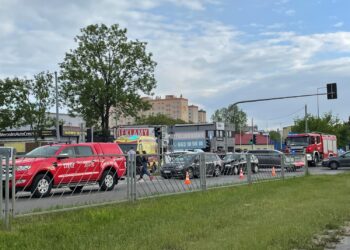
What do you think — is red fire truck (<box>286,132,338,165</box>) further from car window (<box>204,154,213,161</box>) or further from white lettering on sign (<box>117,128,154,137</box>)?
car window (<box>204,154,213,161</box>)

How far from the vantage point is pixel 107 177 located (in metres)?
11.6

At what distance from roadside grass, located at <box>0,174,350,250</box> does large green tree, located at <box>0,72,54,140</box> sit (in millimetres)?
37207

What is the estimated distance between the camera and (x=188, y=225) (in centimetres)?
874

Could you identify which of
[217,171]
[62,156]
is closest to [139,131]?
[217,171]

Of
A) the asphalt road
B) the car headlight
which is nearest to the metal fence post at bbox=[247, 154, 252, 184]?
the asphalt road

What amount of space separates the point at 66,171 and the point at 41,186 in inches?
43.7

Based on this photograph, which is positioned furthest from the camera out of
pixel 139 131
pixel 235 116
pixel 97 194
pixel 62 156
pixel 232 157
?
pixel 235 116

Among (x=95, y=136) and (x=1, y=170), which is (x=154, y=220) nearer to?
(x=1, y=170)

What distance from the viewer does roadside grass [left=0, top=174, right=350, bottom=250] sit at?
7250 mm

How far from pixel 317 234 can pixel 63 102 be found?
3846 cm

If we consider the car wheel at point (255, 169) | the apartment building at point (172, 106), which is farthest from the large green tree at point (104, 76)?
the apartment building at point (172, 106)

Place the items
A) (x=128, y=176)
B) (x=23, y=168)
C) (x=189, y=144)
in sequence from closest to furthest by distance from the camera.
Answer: (x=23, y=168), (x=128, y=176), (x=189, y=144)

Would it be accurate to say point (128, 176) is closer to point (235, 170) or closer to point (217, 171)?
point (217, 171)

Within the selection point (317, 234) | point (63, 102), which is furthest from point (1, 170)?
point (63, 102)
